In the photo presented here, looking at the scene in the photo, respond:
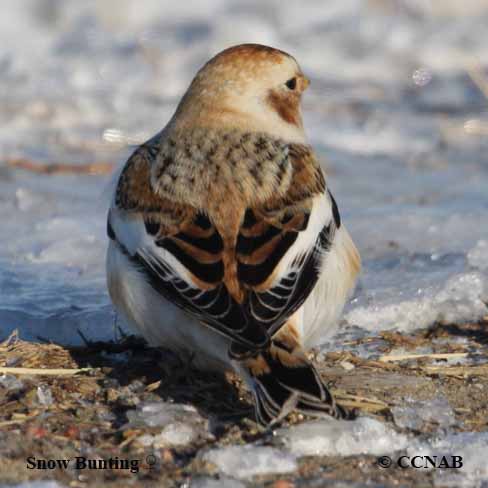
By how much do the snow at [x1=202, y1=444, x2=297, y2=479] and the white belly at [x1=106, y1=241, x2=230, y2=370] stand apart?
1.81 ft

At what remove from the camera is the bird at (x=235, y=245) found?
3.63 metres

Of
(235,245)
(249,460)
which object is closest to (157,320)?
(235,245)

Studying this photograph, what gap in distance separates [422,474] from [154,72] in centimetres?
872

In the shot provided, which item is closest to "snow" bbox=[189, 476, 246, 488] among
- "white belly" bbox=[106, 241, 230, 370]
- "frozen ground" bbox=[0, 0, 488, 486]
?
"frozen ground" bbox=[0, 0, 488, 486]

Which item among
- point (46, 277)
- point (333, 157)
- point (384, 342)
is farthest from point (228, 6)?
point (384, 342)

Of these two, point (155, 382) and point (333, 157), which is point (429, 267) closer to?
point (155, 382)

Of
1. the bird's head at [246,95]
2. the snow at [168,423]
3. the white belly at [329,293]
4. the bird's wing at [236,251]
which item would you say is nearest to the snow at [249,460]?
the snow at [168,423]

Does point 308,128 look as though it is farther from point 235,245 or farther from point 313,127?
point 235,245

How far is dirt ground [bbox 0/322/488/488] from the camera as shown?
331cm

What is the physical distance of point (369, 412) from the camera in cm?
377

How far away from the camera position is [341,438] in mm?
3500

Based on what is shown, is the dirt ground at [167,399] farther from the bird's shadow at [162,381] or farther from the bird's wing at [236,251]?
the bird's wing at [236,251]

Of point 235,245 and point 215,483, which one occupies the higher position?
point 235,245

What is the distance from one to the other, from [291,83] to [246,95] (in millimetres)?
354
